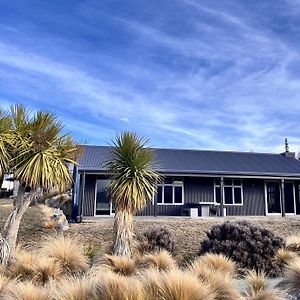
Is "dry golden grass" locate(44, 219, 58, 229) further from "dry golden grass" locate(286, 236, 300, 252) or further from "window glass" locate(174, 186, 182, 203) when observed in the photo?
"window glass" locate(174, 186, 182, 203)

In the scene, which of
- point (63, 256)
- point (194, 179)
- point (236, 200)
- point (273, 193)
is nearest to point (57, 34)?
point (63, 256)

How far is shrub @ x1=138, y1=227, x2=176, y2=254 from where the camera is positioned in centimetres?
1131

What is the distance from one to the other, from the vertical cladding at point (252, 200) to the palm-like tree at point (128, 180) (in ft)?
45.9

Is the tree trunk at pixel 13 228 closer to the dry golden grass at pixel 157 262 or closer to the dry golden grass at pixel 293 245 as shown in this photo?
the dry golden grass at pixel 157 262

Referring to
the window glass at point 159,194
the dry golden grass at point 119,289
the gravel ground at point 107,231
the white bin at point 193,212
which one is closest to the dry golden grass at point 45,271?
the dry golden grass at point 119,289

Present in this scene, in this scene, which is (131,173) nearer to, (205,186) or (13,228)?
(13,228)

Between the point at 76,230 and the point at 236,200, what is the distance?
1211 cm

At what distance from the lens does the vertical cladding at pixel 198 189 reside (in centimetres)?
2325

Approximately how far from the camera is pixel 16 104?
983 cm

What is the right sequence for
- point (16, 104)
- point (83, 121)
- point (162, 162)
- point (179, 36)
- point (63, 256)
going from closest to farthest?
point (63, 256) → point (16, 104) → point (179, 36) → point (162, 162) → point (83, 121)

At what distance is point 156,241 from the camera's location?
11555mm

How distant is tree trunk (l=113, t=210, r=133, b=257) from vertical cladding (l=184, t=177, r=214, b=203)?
1272 cm

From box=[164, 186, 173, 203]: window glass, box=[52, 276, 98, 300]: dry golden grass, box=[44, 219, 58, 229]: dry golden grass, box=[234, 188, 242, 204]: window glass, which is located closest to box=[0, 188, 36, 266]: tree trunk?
box=[52, 276, 98, 300]: dry golden grass

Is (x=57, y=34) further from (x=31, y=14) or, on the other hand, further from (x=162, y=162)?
(x=162, y=162)
